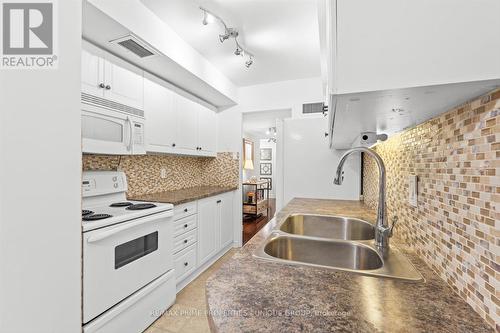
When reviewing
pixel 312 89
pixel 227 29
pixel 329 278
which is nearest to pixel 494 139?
pixel 329 278

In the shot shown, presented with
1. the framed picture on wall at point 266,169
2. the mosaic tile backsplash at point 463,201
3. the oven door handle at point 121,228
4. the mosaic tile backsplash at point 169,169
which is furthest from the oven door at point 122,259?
the framed picture on wall at point 266,169

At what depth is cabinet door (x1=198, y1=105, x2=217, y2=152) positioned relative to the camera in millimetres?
3158

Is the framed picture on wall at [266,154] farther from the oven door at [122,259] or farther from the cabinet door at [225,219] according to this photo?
the oven door at [122,259]

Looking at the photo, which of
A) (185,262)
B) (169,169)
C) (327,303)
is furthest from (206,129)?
(327,303)

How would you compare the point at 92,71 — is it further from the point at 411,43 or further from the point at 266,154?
the point at 266,154

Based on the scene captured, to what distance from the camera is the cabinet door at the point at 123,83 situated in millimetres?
1840

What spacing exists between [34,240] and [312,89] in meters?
3.31

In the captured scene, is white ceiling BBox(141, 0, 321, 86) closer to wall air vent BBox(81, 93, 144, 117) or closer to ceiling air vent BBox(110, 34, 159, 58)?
ceiling air vent BBox(110, 34, 159, 58)

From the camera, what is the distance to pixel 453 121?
654 millimetres

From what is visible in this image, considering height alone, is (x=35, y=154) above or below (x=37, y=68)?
below

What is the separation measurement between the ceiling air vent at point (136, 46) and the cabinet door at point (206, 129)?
3.96ft

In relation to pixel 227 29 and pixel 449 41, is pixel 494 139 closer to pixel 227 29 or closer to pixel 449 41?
pixel 449 41

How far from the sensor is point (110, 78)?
6.07 feet

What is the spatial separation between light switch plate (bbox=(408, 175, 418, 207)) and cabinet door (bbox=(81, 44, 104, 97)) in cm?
209
